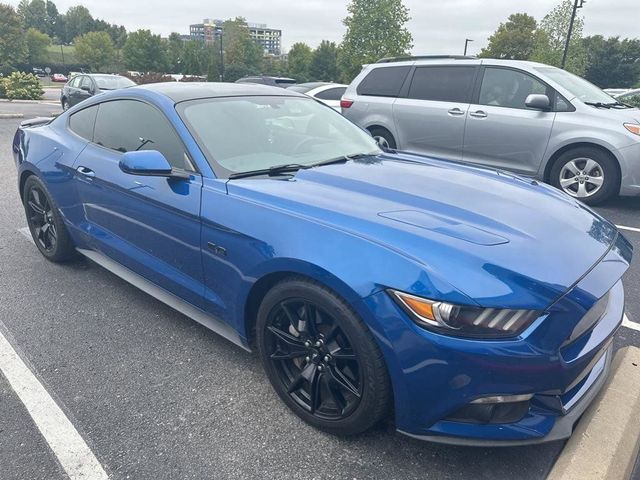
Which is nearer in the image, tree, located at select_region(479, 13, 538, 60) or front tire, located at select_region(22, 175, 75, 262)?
front tire, located at select_region(22, 175, 75, 262)

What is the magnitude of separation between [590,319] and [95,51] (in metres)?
77.7

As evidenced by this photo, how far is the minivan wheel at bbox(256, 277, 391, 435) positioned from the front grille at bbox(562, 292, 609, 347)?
0.74 meters

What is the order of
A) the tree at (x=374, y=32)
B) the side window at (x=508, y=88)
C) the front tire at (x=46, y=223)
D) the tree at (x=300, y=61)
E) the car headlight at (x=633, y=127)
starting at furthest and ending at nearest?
the tree at (x=300, y=61) < the tree at (x=374, y=32) < the side window at (x=508, y=88) < the car headlight at (x=633, y=127) < the front tire at (x=46, y=223)

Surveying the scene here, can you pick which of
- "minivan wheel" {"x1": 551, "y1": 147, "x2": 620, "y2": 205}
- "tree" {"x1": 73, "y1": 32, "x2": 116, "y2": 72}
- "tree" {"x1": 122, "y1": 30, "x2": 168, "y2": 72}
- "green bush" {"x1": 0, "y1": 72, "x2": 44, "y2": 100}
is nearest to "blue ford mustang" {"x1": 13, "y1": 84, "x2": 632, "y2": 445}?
"minivan wheel" {"x1": 551, "y1": 147, "x2": 620, "y2": 205}

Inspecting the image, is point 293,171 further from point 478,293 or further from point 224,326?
point 478,293

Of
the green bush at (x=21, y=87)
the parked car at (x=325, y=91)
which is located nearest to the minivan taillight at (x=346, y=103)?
the parked car at (x=325, y=91)

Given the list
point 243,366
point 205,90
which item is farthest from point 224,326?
point 205,90

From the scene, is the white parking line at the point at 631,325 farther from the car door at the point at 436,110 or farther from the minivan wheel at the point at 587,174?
the car door at the point at 436,110

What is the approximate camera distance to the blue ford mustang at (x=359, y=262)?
71.1 inches

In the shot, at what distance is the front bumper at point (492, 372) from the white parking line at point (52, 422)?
1301mm

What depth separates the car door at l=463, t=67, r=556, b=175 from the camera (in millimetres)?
6168

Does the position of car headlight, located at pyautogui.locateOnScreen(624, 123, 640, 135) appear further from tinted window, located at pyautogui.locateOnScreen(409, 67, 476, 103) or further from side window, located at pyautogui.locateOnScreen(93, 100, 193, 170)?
side window, located at pyautogui.locateOnScreen(93, 100, 193, 170)

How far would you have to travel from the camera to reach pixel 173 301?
2.96 metres

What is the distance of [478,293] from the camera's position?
177 cm
